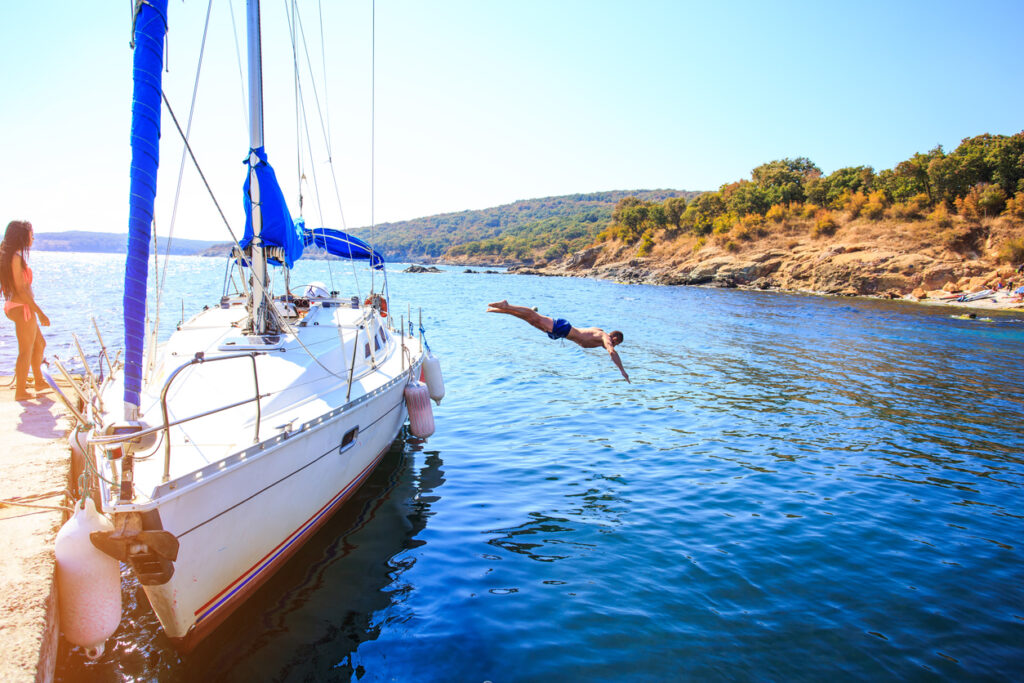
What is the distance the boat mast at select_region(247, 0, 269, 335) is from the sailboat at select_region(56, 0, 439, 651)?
2cm

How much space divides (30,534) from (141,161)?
3.18 meters

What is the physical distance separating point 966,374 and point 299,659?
1972 centimetres

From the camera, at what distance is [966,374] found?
16062mm

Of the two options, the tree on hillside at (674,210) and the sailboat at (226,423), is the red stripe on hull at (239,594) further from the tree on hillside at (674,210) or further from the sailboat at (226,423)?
the tree on hillside at (674,210)

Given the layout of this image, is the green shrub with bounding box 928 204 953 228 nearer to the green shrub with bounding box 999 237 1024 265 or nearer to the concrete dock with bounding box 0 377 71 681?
the green shrub with bounding box 999 237 1024 265

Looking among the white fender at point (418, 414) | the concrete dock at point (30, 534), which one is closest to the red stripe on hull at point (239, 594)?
the concrete dock at point (30, 534)

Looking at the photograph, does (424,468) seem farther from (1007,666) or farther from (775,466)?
(1007,666)

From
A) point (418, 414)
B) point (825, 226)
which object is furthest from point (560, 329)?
point (825, 226)

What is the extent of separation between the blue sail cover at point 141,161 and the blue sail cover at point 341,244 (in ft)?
23.1

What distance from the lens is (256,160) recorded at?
7449 millimetres

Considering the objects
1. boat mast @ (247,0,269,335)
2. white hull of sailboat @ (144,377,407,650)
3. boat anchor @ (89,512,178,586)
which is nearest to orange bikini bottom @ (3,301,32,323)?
boat mast @ (247,0,269,335)

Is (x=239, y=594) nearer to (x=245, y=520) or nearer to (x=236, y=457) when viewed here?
(x=245, y=520)

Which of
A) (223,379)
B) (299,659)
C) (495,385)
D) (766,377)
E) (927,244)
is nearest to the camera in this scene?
(299,659)

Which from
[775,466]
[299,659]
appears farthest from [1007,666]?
[299,659]
